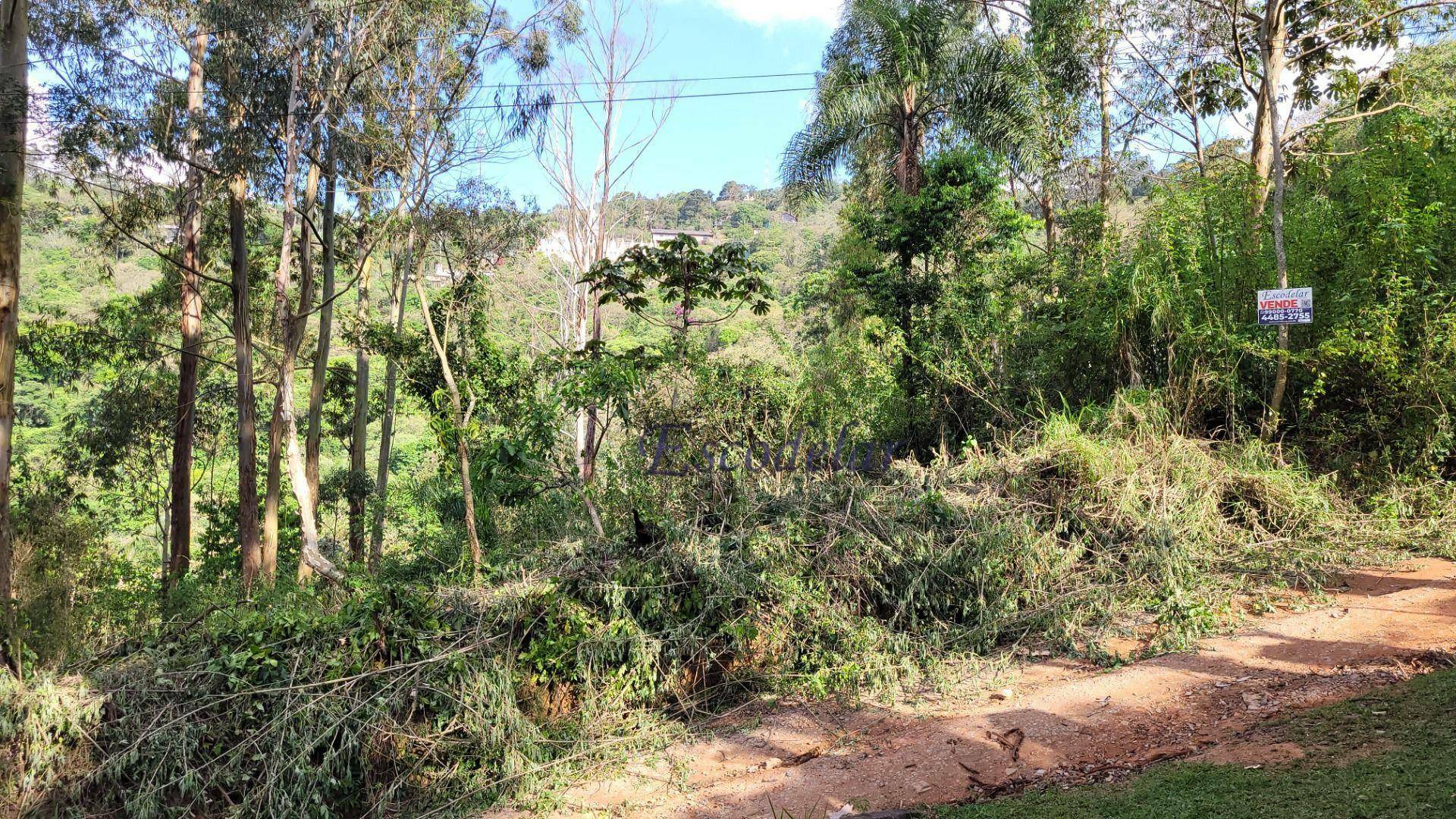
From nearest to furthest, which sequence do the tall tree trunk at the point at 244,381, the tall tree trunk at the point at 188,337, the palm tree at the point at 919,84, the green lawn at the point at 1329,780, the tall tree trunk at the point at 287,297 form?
the green lawn at the point at 1329,780
the tall tree trunk at the point at 287,297
the tall tree trunk at the point at 244,381
the tall tree trunk at the point at 188,337
the palm tree at the point at 919,84

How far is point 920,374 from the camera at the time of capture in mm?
11609

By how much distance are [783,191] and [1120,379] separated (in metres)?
9.00

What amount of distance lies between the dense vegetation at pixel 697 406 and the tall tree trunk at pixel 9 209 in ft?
3.60

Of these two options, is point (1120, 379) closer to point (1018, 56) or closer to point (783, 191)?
point (1018, 56)

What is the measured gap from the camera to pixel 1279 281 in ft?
26.0

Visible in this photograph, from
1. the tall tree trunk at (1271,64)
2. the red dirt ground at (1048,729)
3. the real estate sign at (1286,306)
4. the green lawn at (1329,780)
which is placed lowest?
the red dirt ground at (1048,729)

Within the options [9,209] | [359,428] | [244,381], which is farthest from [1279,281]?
[359,428]

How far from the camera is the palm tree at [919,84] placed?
1470cm

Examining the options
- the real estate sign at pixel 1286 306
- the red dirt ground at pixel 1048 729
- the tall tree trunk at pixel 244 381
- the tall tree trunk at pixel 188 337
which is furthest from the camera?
the tall tree trunk at pixel 188 337

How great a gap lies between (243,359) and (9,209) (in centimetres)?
613

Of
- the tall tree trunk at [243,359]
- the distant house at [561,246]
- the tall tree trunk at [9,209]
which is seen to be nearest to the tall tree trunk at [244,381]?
the tall tree trunk at [243,359]

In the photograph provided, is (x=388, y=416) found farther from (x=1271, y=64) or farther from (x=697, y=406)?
(x=1271, y=64)

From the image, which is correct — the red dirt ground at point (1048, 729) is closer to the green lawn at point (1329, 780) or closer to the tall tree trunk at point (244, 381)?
the green lawn at point (1329, 780)

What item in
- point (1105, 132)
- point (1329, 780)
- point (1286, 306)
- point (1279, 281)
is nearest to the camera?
point (1329, 780)
